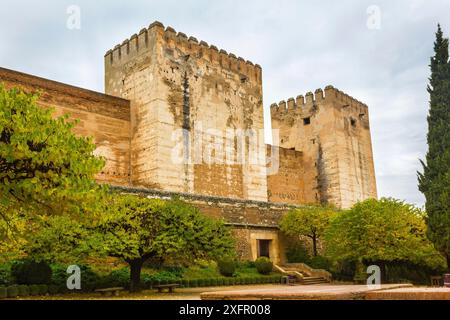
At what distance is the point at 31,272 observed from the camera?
1569 centimetres

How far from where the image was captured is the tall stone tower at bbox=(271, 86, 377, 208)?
38.5 metres

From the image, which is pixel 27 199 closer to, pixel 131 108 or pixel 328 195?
pixel 131 108

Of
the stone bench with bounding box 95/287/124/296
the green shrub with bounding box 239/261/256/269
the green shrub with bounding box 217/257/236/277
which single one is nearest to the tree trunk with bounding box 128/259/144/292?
the stone bench with bounding box 95/287/124/296

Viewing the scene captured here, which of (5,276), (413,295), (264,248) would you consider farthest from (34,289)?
(264,248)

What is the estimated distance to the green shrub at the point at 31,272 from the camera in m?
15.6

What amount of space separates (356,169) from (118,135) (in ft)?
66.2

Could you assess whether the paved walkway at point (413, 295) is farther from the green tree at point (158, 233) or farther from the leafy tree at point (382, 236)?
the leafy tree at point (382, 236)

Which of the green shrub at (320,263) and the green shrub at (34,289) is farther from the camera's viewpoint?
the green shrub at (320,263)

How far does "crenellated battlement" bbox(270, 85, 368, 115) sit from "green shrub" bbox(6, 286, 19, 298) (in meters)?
29.4

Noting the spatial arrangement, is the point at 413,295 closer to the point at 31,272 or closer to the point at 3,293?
the point at 3,293

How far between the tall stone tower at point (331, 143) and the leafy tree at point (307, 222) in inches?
424

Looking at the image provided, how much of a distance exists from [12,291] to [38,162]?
6794mm

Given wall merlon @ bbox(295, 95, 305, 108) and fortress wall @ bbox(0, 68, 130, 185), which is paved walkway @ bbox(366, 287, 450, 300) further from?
wall merlon @ bbox(295, 95, 305, 108)

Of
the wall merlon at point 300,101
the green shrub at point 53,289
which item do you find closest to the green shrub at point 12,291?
the green shrub at point 53,289
